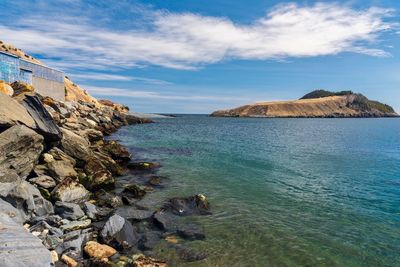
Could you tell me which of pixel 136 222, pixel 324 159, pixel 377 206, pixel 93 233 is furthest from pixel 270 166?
pixel 93 233

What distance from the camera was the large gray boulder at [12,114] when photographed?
18516mm

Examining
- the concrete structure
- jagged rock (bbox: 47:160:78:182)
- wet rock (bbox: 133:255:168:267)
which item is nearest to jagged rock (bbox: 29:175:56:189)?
jagged rock (bbox: 47:160:78:182)

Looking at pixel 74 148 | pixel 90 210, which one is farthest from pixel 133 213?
pixel 74 148

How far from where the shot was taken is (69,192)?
62.2 feet

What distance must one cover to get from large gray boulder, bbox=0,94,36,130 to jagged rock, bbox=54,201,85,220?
5793mm

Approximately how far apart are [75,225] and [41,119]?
10.7 m

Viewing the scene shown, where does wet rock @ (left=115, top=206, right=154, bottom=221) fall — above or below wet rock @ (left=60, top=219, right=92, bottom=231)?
below

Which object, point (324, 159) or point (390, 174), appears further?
point (324, 159)

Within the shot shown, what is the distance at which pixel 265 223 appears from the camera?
1773 centimetres

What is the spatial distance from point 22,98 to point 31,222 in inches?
483

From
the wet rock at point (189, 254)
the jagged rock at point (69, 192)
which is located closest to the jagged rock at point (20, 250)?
the wet rock at point (189, 254)

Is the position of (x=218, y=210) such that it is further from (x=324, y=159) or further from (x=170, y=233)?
(x=324, y=159)

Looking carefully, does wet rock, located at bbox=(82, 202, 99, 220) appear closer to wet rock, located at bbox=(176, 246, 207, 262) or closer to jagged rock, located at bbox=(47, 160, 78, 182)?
jagged rock, located at bbox=(47, 160, 78, 182)

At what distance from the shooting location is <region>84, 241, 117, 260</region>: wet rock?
1298 cm
